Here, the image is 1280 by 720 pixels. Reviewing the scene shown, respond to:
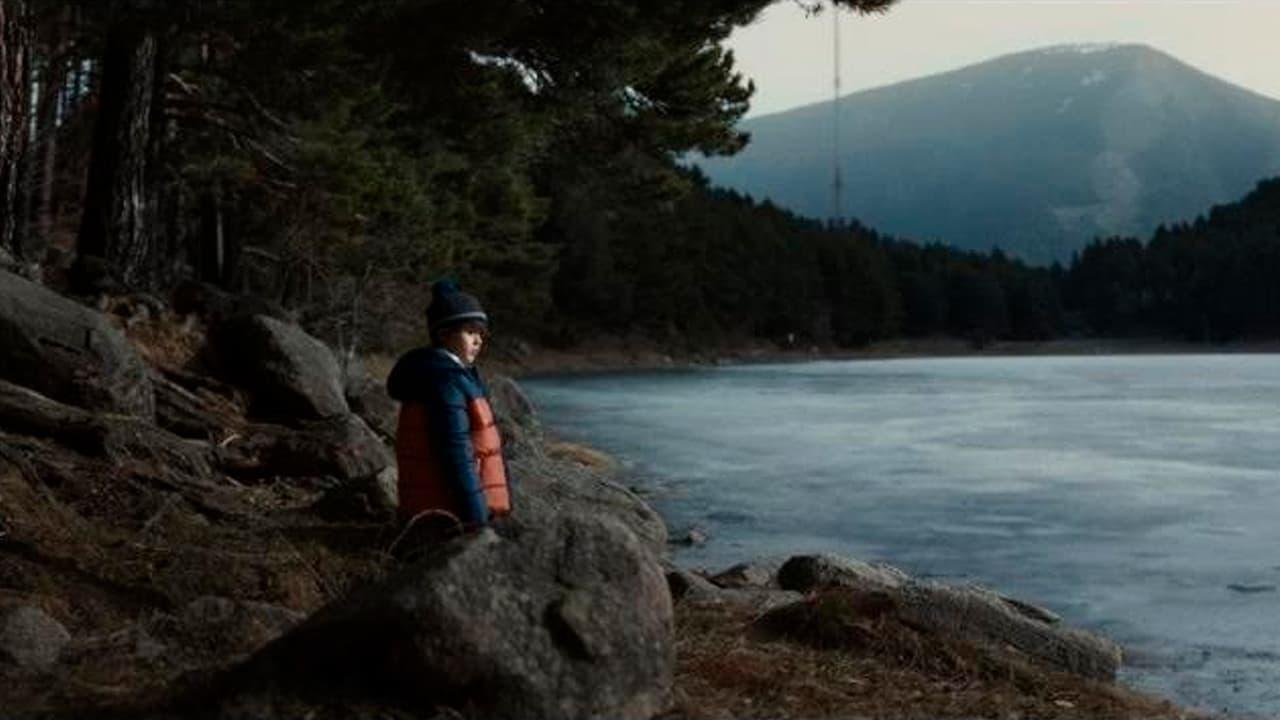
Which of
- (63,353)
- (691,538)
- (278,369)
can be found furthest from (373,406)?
(63,353)

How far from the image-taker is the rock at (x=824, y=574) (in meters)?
11.2

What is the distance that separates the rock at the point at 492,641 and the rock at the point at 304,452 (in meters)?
6.14

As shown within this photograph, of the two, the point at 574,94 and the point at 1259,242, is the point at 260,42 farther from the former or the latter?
the point at 1259,242

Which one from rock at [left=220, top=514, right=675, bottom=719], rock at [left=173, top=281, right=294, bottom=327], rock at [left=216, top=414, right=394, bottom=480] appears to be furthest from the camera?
rock at [left=173, top=281, right=294, bottom=327]

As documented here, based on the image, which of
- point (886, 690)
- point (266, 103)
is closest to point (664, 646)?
point (886, 690)

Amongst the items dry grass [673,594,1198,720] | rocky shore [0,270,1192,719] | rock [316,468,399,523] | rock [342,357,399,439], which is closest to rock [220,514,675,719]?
rocky shore [0,270,1192,719]

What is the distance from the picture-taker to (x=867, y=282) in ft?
432

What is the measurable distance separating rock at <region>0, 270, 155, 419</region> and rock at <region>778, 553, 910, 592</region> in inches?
209

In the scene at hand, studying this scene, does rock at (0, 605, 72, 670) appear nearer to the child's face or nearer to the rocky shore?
the rocky shore

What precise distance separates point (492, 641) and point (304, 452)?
7.31 meters

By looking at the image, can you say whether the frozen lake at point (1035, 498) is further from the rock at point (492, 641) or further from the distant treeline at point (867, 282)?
the distant treeline at point (867, 282)

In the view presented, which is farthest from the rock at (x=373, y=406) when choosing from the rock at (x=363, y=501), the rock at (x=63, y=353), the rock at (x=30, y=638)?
the rock at (x=30, y=638)

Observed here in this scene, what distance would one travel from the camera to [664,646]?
5.14m

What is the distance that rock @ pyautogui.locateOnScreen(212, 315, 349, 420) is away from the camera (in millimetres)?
13719
